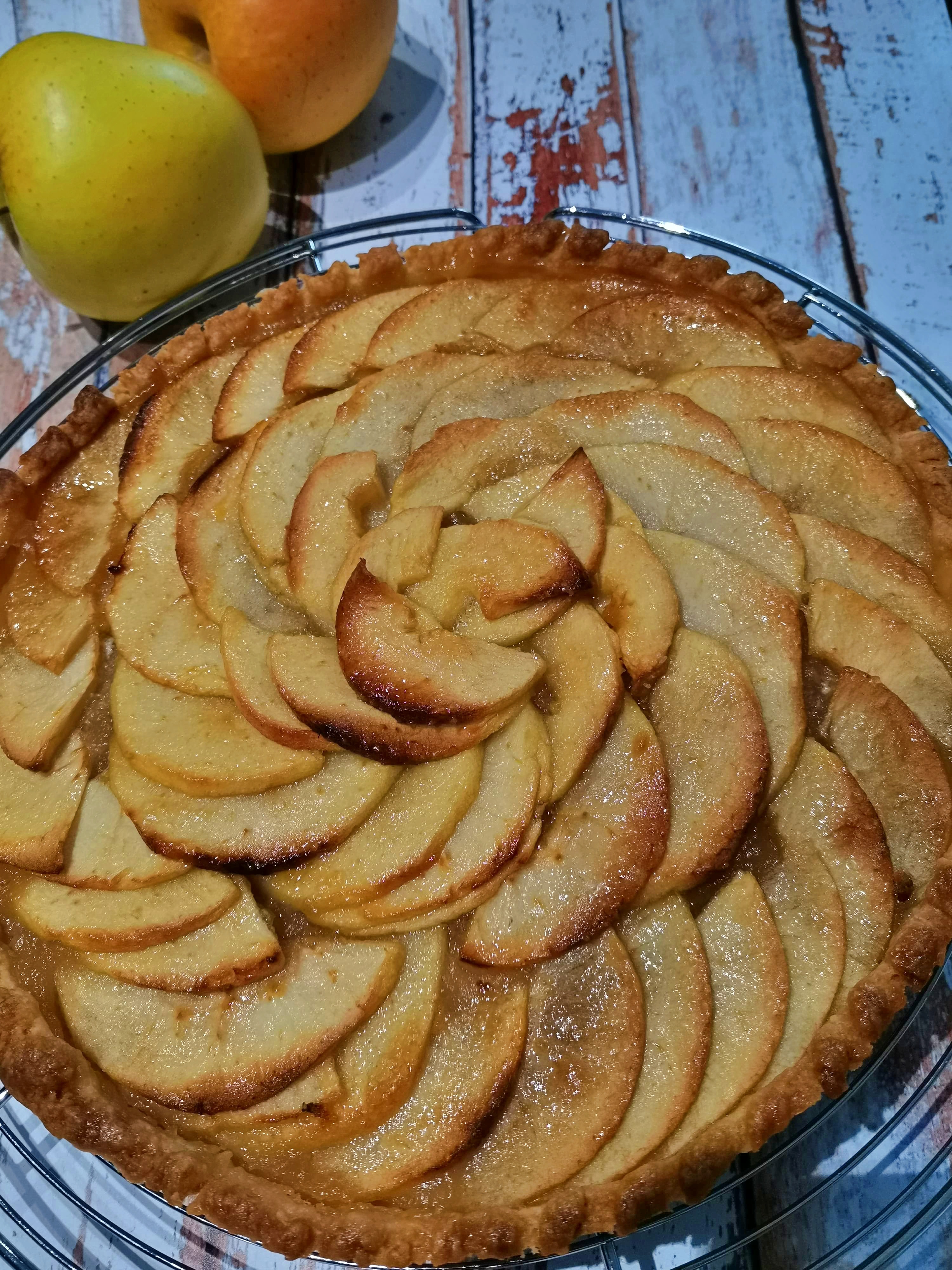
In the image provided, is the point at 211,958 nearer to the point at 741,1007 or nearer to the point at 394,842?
the point at 394,842

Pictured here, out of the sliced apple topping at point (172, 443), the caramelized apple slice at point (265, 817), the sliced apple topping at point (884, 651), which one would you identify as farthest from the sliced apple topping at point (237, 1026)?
the sliced apple topping at point (884, 651)

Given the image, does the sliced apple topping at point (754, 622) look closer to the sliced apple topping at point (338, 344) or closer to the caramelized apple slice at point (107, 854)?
the sliced apple topping at point (338, 344)

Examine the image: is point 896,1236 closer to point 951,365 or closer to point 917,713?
point 917,713

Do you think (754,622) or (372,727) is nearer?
(372,727)

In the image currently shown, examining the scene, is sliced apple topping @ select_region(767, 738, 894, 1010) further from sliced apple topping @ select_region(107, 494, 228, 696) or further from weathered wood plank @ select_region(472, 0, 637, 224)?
weathered wood plank @ select_region(472, 0, 637, 224)

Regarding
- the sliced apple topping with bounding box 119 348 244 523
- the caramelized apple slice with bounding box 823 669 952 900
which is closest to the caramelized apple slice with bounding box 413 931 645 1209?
the caramelized apple slice with bounding box 823 669 952 900

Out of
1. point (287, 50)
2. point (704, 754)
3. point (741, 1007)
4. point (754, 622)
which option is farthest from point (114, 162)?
point (741, 1007)
